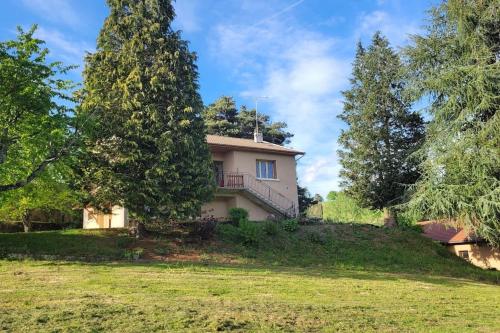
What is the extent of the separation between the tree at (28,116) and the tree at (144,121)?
168 centimetres

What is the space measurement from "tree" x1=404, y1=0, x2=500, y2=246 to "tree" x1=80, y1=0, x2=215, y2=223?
9.92m

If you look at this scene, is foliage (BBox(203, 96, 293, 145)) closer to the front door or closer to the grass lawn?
the front door

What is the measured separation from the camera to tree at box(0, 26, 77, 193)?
1460cm

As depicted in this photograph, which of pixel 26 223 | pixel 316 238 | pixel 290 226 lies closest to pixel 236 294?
pixel 316 238

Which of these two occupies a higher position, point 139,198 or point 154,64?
point 154,64

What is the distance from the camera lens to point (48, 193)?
62.5 feet

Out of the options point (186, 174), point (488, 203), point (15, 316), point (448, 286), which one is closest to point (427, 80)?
point (488, 203)

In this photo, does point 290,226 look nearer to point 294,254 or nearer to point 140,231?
point 294,254

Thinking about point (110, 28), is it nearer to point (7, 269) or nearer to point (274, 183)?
point (7, 269)

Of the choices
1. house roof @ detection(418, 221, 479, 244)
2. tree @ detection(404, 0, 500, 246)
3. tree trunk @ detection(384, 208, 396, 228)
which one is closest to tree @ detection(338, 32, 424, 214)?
tree trunk @ detection(384, 208, 396, 228)

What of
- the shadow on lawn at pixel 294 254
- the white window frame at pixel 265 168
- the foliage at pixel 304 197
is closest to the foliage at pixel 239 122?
the foliage at pixel 304 197

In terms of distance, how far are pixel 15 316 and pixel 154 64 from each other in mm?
14748

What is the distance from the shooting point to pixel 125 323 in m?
6.54

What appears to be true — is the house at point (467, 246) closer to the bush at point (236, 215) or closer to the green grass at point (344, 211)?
the green grass at point (344, 211)
